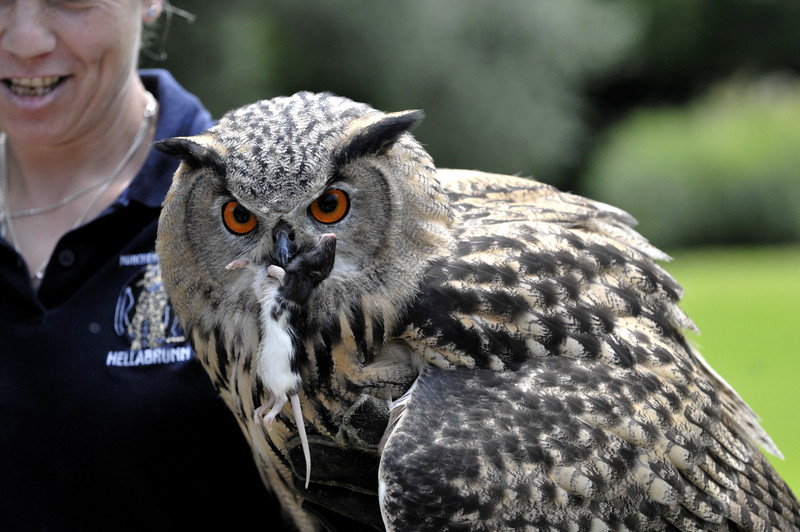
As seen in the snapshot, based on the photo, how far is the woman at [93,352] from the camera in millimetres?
2119

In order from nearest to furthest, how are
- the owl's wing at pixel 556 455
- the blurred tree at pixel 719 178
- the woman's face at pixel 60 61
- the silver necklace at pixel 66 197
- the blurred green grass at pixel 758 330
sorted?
the owl's wing at pixel 556 455 < the woman's face at pixel 60 61 < the silver necklace at pixel 66 197 < the blurred green grass at pixel 758 330 < the blurred tree at pixel 719 178

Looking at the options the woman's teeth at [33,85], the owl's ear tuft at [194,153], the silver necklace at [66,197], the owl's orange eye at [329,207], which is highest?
the woman's teeth at [33,85]

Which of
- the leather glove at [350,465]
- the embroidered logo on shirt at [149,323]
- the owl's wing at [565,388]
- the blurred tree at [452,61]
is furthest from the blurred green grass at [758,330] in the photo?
the blurred tree at [452,61]

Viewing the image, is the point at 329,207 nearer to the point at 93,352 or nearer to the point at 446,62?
the point at 93,352

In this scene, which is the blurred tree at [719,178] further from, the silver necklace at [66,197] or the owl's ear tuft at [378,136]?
the owl's ear tuft at [378,136]

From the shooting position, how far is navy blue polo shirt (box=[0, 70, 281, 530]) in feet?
6.95

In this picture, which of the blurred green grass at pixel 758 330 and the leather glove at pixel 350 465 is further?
the blurred green grass at pixel 758 330

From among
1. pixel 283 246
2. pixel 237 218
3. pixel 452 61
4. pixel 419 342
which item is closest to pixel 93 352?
pixel 237 218

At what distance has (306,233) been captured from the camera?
173 centimetres

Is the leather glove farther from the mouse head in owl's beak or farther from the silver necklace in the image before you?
the silver necklace

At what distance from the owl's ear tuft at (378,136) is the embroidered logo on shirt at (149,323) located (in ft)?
2.15

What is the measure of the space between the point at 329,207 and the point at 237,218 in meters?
0.19

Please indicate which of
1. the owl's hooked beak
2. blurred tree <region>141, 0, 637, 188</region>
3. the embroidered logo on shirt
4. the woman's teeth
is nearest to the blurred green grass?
the embroidered logo on shirt

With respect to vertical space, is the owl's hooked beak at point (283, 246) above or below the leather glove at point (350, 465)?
above
